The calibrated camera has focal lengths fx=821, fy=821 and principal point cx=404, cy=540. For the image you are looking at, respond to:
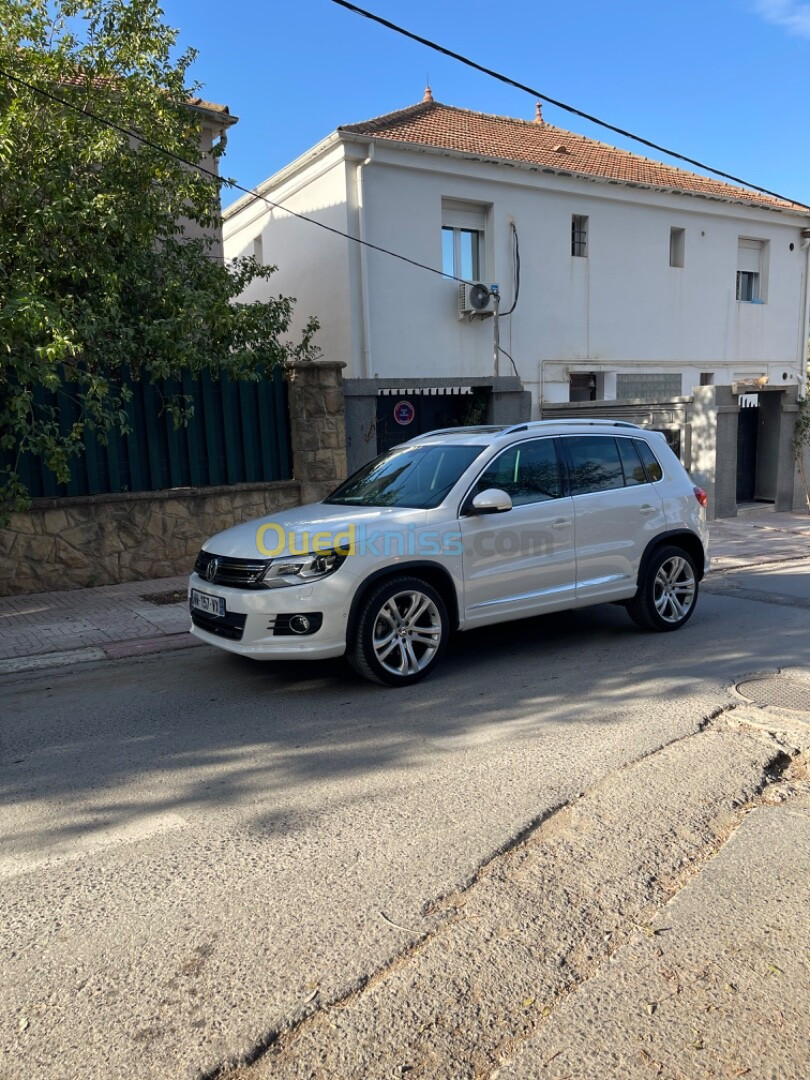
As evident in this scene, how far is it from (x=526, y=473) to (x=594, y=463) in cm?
74

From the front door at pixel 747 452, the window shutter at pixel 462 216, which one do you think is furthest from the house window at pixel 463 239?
the front door at pixel 747 452

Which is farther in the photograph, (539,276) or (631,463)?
(539,276)

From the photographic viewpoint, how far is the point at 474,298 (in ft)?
54.3

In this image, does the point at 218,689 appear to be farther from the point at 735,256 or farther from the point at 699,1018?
the point at 735,256

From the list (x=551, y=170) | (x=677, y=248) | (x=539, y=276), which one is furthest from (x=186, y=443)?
(x=677, y=248)

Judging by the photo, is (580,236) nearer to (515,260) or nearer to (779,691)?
(515,260)

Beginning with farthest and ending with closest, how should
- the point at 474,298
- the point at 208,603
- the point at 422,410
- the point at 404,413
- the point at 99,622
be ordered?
the point at 474,298
the point at 422,410
the point at 404,413
the point at 99,622
the point at 208,603

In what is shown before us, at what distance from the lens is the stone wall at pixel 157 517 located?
9.08 m

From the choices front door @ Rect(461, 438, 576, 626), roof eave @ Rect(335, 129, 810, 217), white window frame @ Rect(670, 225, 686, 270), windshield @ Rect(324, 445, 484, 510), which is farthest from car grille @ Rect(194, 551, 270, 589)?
white window frame @ Rect(670, 225, 686, 270)

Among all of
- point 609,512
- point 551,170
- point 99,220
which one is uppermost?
point 551,170

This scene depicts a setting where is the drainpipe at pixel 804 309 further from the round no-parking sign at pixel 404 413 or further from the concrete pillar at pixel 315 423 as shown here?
the concrete pillar at pixel 315 423

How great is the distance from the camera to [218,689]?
5.75 meters

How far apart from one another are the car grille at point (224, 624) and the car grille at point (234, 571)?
0.21 metres

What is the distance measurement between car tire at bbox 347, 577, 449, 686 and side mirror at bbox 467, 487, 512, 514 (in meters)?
0.65
